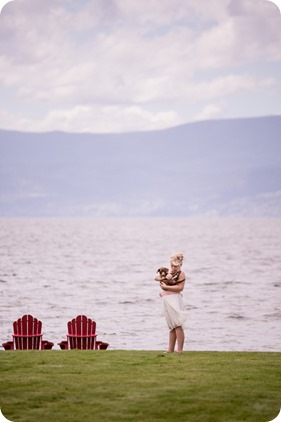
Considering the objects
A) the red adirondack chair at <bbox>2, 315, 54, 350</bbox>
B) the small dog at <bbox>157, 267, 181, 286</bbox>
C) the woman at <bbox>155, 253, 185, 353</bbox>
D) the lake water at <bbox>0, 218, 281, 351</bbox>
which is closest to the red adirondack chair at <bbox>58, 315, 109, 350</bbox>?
the red adirondack chair at <bbox>2, 315, 54, 350</bbox>

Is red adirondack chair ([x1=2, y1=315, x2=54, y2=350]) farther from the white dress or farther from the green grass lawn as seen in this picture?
the white dress

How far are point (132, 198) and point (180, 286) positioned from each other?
588 feet

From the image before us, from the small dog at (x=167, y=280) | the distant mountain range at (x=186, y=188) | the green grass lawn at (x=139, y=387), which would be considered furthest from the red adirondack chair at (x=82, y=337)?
the distant mountain range at (x=186, y=188)

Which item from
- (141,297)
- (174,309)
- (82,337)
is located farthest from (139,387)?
(141,297)

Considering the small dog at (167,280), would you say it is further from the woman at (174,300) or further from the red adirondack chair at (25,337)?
the red adirondack chair at (25,337)

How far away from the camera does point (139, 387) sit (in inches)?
405

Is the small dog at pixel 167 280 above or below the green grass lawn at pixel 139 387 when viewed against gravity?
above

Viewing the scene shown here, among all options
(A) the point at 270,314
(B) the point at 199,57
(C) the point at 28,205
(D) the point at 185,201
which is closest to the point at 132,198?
(D) the point at 185,201

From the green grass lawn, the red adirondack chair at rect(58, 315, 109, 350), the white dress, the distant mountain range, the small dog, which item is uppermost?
the distant mountain range

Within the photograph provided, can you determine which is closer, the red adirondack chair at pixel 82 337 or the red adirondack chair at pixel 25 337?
the red adirondack chair at pixel 82 337

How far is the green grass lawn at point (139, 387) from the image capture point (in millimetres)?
9281

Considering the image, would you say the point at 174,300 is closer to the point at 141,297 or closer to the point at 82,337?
the point at 82,337

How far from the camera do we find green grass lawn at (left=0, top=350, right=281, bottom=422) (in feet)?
30.5

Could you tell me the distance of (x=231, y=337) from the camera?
2605 cm
